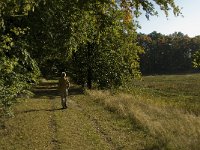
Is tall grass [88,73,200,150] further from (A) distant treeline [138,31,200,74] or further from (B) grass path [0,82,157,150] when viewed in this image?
(A) distant treeline [138,31,200,74]

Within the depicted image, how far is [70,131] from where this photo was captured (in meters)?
16.1

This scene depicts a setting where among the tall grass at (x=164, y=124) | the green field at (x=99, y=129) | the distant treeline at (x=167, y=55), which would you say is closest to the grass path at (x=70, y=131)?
the green field at (x=99, y=129)

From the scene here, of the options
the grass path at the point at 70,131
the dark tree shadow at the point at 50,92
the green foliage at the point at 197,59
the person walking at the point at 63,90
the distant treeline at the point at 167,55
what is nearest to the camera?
the green foliage at the point at 197,59

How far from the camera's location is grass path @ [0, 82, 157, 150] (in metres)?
14.0

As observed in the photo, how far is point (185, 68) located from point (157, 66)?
9343mm

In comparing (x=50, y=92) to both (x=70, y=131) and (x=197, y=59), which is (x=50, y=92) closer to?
(x=70, y=131)

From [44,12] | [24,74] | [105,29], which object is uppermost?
[44,12]

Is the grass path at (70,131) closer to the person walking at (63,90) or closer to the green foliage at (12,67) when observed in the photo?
the person walking at (63,90)

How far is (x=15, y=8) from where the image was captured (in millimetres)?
8578

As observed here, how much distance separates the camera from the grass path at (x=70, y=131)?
45.9 ft

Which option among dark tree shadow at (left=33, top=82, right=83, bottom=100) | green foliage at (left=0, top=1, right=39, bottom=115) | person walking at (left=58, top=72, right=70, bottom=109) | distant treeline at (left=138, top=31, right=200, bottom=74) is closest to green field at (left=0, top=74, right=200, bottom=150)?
person walking at (left=58, top=72, right=70, bottom=109)

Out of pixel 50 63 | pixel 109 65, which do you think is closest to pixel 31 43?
pixel 109 65

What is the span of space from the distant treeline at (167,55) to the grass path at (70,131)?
119 m

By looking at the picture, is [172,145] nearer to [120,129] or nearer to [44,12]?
[120,129]
